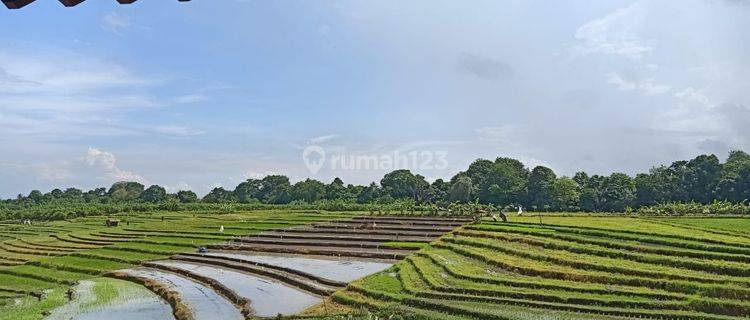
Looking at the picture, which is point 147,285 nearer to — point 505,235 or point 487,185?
point 505,235

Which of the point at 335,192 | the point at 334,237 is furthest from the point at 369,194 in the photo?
the point at 334,237

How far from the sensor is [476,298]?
61.5 ft

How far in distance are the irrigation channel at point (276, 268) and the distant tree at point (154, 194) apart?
72.0 meters

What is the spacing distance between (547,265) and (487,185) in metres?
60.9

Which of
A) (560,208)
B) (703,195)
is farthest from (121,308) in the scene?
(703,195)

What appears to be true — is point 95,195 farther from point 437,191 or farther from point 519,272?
point 519,272

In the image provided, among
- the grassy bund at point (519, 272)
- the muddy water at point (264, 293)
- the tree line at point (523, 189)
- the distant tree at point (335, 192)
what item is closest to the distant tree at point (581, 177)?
the tree line at point (523, 189)

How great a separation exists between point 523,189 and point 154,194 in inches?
2729

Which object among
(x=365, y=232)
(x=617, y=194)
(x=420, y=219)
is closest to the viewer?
(x=365, y=232)

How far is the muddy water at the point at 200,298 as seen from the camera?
19903 millimetres

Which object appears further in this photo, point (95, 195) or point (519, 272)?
point (95, 195)

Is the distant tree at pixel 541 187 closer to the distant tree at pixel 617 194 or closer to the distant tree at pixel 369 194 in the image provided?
the distant tree at pixel 617 194

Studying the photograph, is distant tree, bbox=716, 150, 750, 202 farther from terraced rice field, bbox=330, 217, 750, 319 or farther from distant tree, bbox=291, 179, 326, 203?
distant tree, bbox=291, 179, 326, 203

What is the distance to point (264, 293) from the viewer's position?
23016mm
